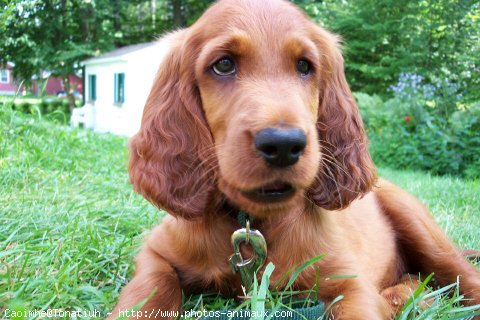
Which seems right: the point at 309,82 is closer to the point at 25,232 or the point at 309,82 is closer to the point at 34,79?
the point at 25,232

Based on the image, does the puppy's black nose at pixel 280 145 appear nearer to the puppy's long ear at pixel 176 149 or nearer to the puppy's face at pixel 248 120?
the puppy's face at pixel 248 120

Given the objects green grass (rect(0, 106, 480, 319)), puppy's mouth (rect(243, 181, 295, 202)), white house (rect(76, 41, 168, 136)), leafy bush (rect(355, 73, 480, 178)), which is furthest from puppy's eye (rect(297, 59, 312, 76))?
white house (rect(76, 41, 168, 136))

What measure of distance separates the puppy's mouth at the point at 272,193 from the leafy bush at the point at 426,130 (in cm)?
718

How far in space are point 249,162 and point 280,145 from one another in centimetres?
13

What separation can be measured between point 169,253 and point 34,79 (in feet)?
79.3

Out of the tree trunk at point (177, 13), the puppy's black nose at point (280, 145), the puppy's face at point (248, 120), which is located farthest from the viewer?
the tree trunk at point (177, 13)

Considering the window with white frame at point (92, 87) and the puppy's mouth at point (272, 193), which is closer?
the puppy's mouth at point (272, 193)

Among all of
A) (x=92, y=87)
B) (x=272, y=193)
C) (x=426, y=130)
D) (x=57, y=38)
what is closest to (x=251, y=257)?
(x=272, y=193)

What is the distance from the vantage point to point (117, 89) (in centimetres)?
2003

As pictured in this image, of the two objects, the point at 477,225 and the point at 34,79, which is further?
the point at 34,79

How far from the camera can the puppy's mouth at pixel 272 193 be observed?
167 cm

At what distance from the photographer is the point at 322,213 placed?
2164 mm

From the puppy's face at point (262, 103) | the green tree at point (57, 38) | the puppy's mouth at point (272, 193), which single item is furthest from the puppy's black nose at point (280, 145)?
the green tree at point (57, 38)

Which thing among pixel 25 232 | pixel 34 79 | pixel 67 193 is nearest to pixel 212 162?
pixel 25 232
